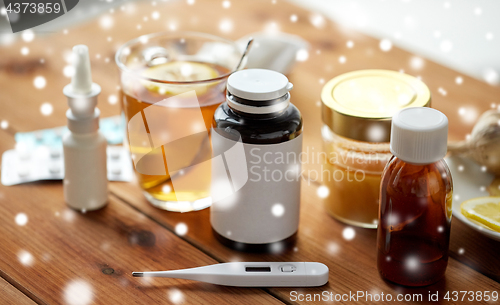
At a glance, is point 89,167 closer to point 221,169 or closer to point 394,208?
point 221,169

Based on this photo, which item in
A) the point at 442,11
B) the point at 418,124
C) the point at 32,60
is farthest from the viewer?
the point at 442,11

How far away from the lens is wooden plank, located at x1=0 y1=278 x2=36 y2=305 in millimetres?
573

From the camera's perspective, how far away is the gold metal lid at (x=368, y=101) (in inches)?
25.1

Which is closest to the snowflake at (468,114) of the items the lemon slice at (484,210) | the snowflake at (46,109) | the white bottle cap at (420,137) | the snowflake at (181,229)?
the lemon slice at (484,210)

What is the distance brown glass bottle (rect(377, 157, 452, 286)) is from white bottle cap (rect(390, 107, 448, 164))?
0.07 feet

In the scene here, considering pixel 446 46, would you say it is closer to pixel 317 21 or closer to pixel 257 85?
pixel 317 21

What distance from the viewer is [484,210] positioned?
64cm

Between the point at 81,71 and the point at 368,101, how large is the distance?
336 mm

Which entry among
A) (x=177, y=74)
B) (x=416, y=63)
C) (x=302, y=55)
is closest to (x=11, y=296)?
(x=177, y=74)

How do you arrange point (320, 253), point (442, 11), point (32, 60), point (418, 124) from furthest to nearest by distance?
point (442, 11) → point (32, 60) → point (320, 253) → point (418, 124)

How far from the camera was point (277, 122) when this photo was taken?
0.60 metres

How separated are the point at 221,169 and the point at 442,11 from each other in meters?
1.38

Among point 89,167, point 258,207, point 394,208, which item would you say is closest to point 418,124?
point 394,208

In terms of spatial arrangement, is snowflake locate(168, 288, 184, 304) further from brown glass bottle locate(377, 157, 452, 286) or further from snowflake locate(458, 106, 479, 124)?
snowflake locate(458, 106, 479, 124)
